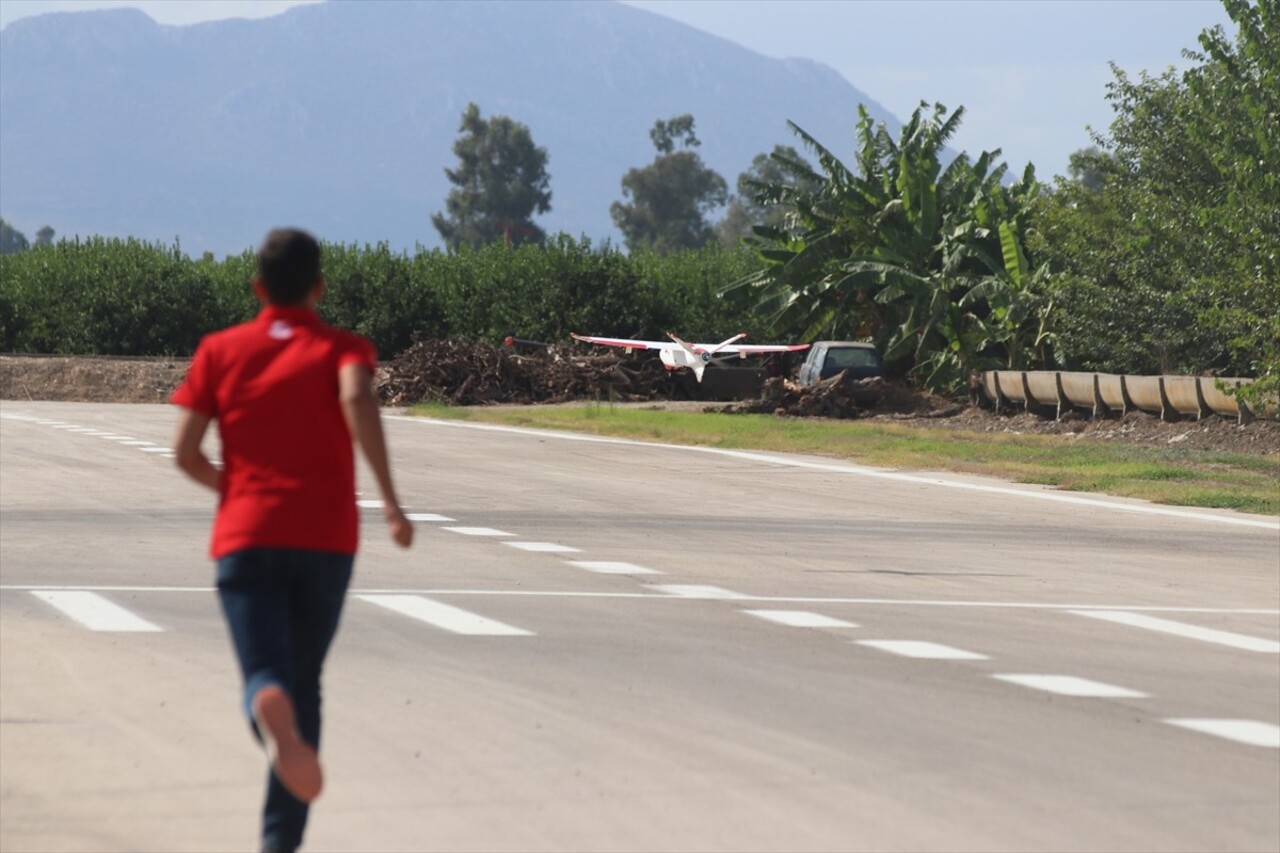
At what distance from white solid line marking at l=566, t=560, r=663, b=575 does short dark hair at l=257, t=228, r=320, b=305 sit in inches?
412

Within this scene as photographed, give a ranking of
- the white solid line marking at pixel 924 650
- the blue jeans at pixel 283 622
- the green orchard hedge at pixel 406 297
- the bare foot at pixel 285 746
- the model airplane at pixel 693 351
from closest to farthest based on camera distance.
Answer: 1. the bare foot at pixel 285 746
2. the blue jeans at pixel 283 622
3. the white solid line marking at pixel 924 650
4. the model airplane at pixel 693 351
5. the green orchard hedge at pixel 406 297

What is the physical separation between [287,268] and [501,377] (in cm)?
4666

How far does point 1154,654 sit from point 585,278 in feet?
160

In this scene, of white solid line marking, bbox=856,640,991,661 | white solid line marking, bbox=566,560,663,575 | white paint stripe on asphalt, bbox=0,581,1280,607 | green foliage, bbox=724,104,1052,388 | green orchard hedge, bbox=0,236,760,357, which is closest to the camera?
white solid line marking, bbox=856,640,991,661

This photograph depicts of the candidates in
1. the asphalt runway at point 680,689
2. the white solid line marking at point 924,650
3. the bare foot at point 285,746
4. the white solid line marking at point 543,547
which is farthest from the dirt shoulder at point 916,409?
the bare foot at point 285,746

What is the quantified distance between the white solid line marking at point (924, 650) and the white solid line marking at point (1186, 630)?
1710 mm

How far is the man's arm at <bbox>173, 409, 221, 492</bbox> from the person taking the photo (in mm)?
4906

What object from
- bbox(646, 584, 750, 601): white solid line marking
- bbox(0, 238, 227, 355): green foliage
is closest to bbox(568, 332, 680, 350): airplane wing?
bbox(0, 238, 227, 355): green foliage

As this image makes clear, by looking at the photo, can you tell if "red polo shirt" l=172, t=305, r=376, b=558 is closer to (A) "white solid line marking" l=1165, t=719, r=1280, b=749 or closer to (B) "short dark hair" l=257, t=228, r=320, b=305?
(B) "short dark hair" l=257, t=228, r=320, b=305

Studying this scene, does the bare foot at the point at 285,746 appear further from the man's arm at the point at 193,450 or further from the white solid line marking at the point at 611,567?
the white solid line marking at the point at 611,567

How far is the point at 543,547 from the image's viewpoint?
682 inches

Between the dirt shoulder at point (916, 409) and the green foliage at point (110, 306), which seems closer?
the dirt shoulder at point (916, 409)

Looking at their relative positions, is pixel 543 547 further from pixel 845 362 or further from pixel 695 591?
pixel 845 362

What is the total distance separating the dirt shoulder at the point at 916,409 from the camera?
3400 cm
